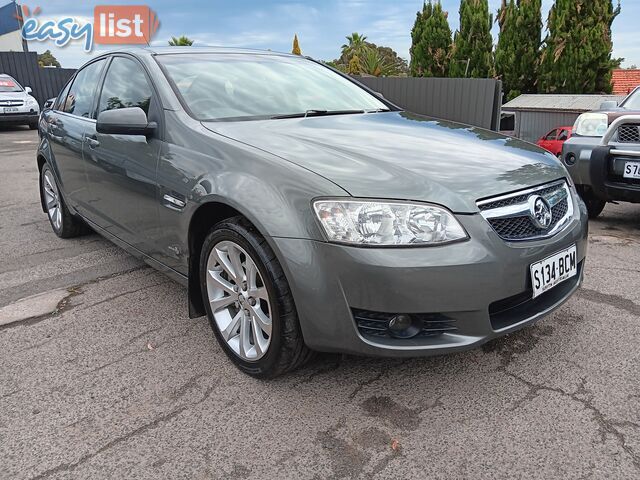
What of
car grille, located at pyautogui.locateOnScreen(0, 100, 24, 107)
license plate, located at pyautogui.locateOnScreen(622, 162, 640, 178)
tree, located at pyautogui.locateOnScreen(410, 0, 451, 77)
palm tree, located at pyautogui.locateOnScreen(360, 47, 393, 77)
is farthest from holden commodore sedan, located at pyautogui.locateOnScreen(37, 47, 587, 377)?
palm tree, located at pyautogui.locateOnScreen(360, 47, 393, 77)

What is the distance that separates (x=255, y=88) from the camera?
10.4 ft

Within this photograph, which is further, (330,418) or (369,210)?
(330,418)

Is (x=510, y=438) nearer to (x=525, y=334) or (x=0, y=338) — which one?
(x=525, y=334)

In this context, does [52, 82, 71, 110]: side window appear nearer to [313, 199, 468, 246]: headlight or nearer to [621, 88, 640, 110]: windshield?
[313, 199, 468, 246]: headlight

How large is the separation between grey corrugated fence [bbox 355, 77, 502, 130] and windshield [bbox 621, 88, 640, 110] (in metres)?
7.02

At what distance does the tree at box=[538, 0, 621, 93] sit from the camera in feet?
70.6

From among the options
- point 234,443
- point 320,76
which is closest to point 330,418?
point 234,443

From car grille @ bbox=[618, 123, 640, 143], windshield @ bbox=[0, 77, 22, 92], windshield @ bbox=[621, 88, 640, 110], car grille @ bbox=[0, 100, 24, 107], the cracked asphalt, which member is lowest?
the cracked asphalt

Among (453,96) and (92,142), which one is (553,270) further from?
(453,96)

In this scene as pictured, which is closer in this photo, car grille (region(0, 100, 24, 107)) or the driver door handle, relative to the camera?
the driver door handle

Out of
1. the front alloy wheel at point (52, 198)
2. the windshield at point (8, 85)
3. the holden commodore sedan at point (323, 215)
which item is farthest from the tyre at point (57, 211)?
the windshield at point (8, 85)

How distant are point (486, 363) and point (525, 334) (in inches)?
15.5

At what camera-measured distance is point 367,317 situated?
6.80ft

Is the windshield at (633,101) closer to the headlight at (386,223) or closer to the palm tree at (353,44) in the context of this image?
the headlight at (386,223)
